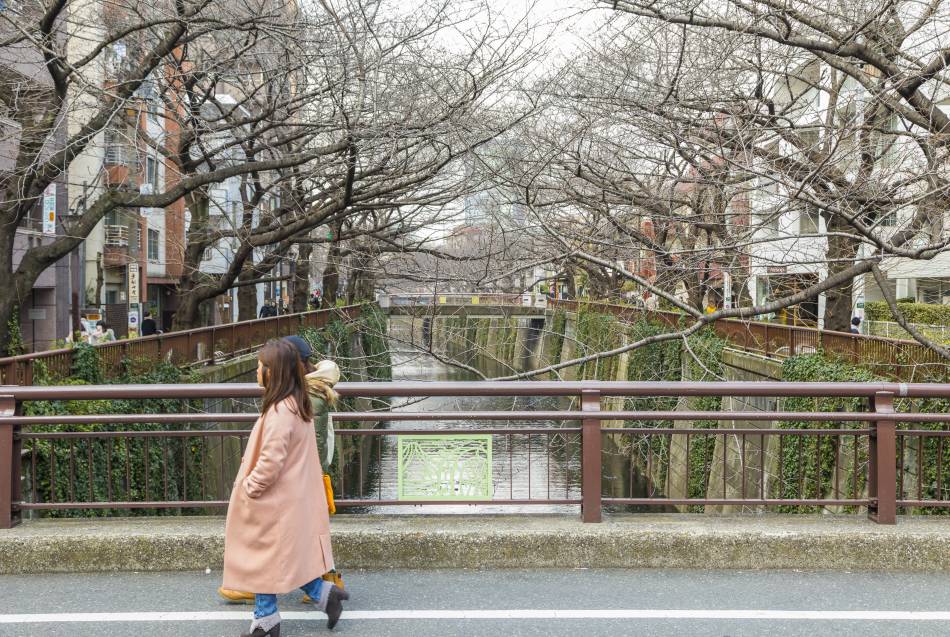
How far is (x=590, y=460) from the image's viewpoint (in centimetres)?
587

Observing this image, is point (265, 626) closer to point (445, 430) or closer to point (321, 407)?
point (321, 407)

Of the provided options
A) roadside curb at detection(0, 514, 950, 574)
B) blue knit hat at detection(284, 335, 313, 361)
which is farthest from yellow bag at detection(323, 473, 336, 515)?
blue knit hat at detection(284, 335, 313, 361)

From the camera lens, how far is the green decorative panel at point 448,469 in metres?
6.05

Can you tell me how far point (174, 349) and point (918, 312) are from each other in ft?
77.7

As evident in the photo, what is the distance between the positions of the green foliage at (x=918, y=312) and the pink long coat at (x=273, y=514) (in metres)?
24.0

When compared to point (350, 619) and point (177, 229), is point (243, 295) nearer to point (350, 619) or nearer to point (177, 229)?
point (177, 229)

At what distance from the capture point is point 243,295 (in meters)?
31.8

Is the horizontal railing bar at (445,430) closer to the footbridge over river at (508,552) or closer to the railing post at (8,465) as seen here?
the footbridge over river at (508,552)

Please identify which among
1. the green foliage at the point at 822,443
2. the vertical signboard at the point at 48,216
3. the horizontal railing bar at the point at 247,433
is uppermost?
the vertical signboard at the point at 48,216

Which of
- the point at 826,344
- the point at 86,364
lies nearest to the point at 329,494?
the point at 86,364

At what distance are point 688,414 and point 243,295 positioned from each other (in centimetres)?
2773

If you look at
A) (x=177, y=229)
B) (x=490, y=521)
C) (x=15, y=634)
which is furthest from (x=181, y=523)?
(x=177, y=229)

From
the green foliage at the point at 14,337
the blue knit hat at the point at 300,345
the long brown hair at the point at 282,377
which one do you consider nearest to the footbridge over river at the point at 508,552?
the blue knit hat at the point at 300,345

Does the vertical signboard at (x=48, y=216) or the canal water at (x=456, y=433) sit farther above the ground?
the vertical signboard at (x=48, y=216)
